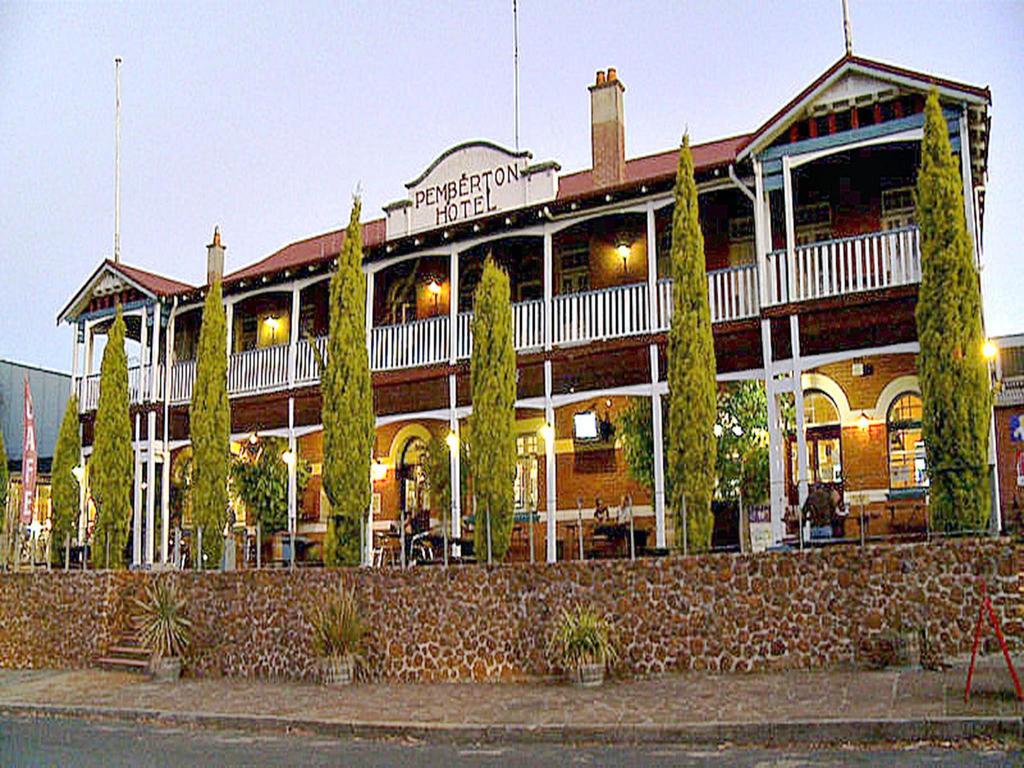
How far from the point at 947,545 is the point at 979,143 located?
6724 millimetres

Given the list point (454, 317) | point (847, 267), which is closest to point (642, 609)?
point (847, 267)

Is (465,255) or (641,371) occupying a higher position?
(465,255)

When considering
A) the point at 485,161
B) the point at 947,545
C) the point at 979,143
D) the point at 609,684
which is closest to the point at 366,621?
the point at 609,684

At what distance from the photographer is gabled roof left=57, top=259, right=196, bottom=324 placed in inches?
996

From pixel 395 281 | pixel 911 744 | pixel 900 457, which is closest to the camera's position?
pixel 911 744

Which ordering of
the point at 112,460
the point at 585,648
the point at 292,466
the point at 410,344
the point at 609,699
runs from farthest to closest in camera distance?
the point at 112,460 < the point at 292,466 < the point at 410,344 < the point at 585,648 < the point at 609,699

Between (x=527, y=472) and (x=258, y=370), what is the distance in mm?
5890

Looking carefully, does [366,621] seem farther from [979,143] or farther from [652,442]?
[979,143]

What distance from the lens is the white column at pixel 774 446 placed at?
15789 millimetres

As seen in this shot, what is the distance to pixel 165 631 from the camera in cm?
1794

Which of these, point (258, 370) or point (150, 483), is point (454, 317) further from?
point (150, 483)

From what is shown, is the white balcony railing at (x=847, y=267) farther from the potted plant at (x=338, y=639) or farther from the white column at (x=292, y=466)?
the white column at (x=292, y=466)

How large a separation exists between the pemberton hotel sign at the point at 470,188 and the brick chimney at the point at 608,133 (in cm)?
131

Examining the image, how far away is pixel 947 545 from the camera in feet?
42.5
